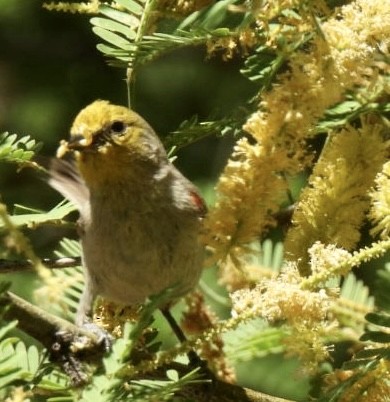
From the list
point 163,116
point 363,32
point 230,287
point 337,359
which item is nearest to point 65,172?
point 230,287

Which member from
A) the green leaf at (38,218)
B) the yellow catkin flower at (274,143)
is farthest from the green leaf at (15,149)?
the yellow catkin flower at (274,143)

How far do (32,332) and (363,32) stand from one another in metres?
0.63

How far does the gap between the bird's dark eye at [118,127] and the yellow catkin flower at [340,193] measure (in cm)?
74

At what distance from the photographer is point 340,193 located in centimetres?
137

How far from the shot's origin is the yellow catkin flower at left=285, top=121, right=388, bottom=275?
4.50ft

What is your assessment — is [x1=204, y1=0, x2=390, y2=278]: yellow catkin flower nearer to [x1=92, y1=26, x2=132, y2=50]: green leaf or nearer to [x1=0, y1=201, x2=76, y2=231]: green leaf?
[x1=92, y1=26, x2=132, y2=50]: green leaf

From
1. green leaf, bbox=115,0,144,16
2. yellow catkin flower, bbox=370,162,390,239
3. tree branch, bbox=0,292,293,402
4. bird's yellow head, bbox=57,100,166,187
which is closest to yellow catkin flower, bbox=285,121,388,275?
yellow catkin flower, bbox=370,162,390,239

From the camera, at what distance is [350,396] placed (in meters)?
1.35

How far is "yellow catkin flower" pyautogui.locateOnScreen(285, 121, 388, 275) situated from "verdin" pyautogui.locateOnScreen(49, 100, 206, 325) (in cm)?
70

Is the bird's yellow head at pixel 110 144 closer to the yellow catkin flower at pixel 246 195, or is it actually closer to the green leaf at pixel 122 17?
the green leaf at pixel 122 17

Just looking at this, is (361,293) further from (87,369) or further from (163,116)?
(163,116)

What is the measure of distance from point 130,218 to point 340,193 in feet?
3.12

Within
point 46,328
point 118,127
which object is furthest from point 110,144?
point 46,328

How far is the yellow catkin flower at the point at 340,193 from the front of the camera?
137cm
